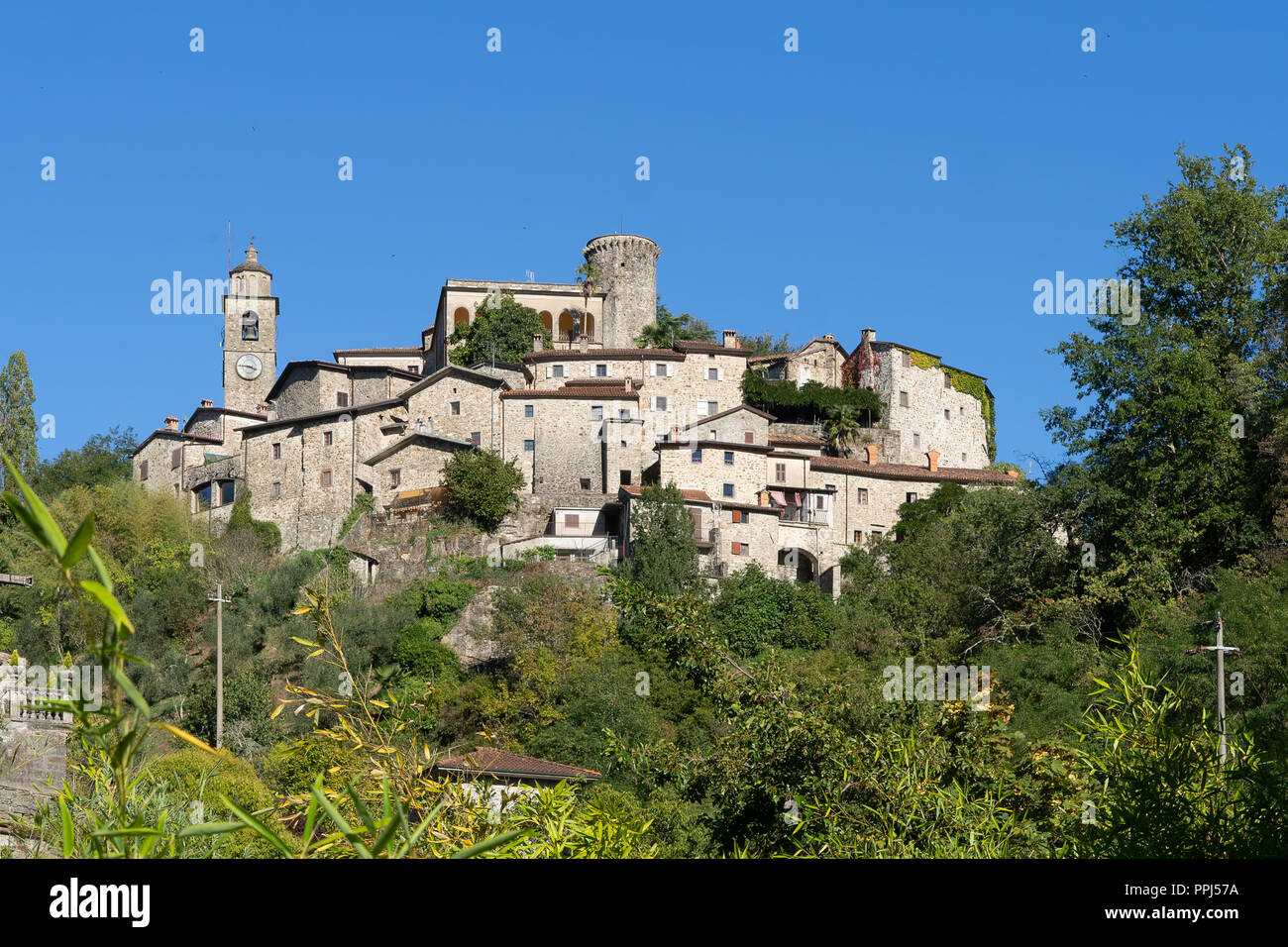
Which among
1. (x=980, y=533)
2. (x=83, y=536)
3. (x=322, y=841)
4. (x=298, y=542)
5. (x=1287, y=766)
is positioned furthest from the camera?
(x=298, y=542)

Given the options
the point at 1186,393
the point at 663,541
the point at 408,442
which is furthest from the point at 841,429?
the point at 1186,393

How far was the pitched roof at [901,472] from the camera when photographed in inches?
2308

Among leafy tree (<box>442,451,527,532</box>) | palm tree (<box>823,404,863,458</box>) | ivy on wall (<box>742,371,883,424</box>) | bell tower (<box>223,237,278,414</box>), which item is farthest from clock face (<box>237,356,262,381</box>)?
palm tree (<box>823,404,863,458</box>)

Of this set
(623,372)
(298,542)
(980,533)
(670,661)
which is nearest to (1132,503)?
(980,533)

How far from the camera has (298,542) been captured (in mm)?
57406

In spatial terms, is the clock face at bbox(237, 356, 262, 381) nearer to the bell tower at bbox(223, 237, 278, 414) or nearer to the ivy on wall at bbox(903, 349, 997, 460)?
the bell tower at bbox(223, 237, 278, 414)

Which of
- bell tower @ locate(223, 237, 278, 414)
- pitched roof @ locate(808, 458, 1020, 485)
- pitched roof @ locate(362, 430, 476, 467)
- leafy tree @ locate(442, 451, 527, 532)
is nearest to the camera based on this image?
leafy tree @ locate(442, 451, 527, 532)

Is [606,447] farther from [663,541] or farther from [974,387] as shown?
[974,387]

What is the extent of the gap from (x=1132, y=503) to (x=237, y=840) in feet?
96.8

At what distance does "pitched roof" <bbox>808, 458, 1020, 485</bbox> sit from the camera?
58.6 metres

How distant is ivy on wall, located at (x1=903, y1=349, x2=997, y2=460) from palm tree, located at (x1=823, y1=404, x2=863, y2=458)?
5.98 m

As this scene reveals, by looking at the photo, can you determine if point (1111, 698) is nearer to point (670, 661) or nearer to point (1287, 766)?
point (1287, 766)

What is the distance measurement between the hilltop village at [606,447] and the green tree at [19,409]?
5.24 meters

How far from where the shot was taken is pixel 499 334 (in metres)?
67.5
